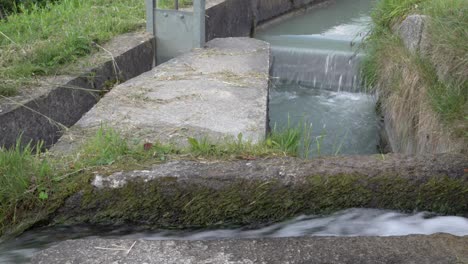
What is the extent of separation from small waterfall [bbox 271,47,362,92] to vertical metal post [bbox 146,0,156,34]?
1488 millimetres

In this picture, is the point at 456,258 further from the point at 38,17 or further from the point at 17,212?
the point at 38,17

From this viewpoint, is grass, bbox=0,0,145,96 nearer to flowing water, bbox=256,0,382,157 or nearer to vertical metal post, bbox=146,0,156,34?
vertical metal post, bbox=146,0,156,34

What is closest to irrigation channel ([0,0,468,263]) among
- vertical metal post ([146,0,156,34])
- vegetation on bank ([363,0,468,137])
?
vegetation on bank ([363,0,468,137])

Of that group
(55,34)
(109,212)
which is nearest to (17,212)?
(109,212)

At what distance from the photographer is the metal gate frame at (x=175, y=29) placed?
5.31 metres

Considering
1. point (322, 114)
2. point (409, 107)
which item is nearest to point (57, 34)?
point (322, 114)

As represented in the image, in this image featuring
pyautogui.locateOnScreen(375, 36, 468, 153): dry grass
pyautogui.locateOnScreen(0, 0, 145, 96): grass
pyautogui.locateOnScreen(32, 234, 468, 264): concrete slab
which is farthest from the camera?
pyautogui.locateOnScreen(0, 0, 145, 96): grass

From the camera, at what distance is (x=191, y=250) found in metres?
2.29

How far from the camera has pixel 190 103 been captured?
4004mm

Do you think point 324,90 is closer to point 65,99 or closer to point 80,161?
point 65,99

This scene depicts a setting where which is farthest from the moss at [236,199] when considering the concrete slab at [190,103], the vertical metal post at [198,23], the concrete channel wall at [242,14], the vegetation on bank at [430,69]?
the concrete channel wall at [242,14]

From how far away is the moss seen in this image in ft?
8.84

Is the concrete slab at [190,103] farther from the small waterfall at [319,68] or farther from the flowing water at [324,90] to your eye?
the small waterfall at [319,68]

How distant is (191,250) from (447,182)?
3.99ft
